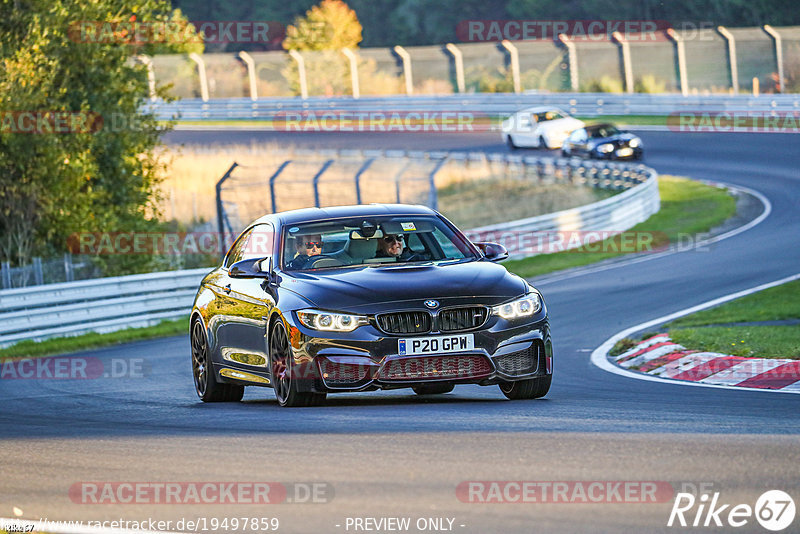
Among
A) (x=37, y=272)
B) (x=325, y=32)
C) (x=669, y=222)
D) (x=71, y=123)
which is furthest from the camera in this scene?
(x=325, y=32)

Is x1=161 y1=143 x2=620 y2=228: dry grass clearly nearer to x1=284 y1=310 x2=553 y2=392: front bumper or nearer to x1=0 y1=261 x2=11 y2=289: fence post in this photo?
x1=0 y1=261 x2=11 y2=289: fence post

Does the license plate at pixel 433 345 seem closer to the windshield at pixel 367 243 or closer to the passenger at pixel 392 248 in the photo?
the windshield at pixel 367 243

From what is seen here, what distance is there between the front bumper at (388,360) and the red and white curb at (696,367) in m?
2.34

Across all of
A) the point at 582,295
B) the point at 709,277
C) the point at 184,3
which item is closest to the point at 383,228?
the point at 582,295

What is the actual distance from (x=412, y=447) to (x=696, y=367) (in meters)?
5.45

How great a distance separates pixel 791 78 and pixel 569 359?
34.2 meters

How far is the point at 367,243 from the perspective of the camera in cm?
1041

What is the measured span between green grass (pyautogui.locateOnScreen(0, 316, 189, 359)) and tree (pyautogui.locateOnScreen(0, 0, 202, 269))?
15.0 feet

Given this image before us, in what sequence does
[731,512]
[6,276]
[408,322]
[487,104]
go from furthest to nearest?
1. [487,104]
2. [6,276]
3. [408,322]
4. [731,512]

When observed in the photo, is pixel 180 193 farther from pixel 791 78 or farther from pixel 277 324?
pixel 277 324

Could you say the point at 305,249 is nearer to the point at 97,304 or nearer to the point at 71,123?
the point at 97,304

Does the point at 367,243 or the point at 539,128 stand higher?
the point at 367,243

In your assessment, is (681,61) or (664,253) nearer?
(664,253)

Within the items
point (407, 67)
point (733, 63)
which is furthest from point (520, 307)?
point (407, 67)
